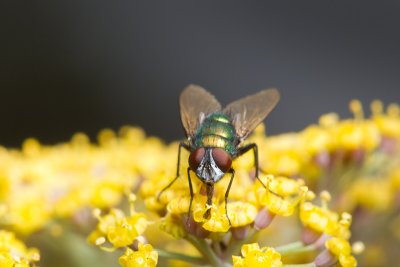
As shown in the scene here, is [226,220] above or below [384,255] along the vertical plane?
below

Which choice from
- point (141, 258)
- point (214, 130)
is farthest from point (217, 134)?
point (141, 258)

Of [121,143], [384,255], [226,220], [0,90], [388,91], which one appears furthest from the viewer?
[388,91]

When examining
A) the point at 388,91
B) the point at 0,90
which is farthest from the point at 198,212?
the point at 388,91

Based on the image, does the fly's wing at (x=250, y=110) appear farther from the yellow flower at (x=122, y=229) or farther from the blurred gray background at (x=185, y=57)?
the blurred gray background at (x=185, y=57)

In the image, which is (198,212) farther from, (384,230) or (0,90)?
(0,90)

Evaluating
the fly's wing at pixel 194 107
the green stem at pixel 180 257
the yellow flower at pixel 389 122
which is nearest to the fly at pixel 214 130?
the fly's wing at pixel 194 107

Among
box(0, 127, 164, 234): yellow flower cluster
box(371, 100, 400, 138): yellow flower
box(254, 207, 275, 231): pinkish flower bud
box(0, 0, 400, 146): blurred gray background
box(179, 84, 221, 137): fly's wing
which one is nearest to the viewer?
box(254, 207, 275, 231): pinkish flower bud

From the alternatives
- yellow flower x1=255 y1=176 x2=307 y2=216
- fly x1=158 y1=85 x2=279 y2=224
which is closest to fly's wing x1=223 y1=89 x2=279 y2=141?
fly x1=158 y1=85 x2=279 y2=224

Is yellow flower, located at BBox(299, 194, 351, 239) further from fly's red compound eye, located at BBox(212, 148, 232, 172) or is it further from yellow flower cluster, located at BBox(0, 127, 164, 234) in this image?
yellow flower cluster, located at BBox(0, 127, 164, 234)
